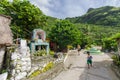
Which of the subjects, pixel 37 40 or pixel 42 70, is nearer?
pixel 42 70

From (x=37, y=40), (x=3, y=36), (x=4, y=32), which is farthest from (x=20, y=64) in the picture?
(x=37, y=40)

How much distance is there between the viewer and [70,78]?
16328mm

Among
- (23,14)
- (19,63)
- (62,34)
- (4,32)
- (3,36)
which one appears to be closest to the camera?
(19,63)

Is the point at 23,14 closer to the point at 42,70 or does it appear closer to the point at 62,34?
the point at 62,34

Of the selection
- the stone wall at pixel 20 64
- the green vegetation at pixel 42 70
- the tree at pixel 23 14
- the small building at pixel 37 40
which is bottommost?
the green vegetation at pixel 42 70

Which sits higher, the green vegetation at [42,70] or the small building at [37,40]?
the small building at [37,40]

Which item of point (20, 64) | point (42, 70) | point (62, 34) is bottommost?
point (42, 70)

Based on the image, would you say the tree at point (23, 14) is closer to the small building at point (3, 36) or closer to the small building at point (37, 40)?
the small building at point (37, 40)

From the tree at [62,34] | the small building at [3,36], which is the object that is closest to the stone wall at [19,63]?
the small building at [3,36]

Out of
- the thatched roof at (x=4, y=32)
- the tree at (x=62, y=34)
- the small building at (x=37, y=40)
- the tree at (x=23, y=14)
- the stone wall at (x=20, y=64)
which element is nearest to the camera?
the stone wall at (x=20, y=64)

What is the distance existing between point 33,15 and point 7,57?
58.4 feet

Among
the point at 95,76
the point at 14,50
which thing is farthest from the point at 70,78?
the point at 14,50

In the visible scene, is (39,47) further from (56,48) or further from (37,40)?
(56,48)

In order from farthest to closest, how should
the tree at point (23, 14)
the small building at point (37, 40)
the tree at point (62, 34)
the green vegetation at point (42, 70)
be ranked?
the tree at point (62, 34), the tree at point (23, 14), the small building at point (37, 40), the green vegetation at point (42, 70)
